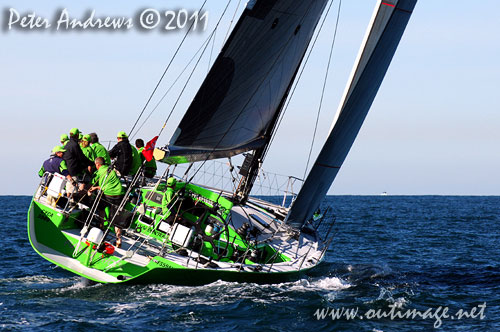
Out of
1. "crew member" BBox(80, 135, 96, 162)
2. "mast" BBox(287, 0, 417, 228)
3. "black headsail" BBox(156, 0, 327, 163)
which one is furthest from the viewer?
"mast" BBox(287, 0, 417, 228)

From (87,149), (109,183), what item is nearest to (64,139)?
(87,149)

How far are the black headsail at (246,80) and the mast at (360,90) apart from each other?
162 cm

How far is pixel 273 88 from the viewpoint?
651 inches

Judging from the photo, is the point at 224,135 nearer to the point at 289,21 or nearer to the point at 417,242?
the point at 289,21

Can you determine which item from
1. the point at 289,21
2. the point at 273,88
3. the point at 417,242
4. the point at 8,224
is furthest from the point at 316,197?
the point at 8,224

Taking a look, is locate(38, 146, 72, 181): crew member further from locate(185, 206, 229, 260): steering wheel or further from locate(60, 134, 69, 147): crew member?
locate(185, 206, 229, 260): steering wheel

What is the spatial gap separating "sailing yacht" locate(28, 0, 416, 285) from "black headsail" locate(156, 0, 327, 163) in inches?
1.0

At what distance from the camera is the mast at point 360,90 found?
1542cm

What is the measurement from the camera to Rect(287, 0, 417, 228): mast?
15.4 m

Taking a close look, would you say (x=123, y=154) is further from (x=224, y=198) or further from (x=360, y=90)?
(x=360, y=90)

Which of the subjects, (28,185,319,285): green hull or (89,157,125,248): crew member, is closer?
(28,185,319,285): green hull

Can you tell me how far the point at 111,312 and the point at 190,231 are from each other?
2.56 meters

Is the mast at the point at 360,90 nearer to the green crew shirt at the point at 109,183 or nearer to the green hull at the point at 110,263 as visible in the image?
the green hull at the point at 110,263

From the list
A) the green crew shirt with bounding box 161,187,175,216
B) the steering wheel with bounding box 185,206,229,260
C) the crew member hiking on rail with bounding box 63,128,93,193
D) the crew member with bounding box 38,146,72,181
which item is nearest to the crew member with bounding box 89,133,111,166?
the crew member hiking on rail with bounding box 63,128,93,193
